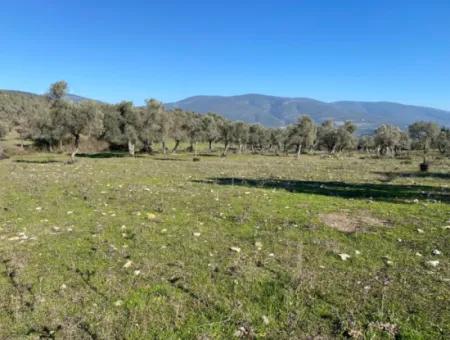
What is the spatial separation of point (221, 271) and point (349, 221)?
22.1 ft

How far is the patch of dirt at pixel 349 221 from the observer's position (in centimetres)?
1204

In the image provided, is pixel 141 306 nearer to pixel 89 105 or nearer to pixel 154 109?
pixel 89 105

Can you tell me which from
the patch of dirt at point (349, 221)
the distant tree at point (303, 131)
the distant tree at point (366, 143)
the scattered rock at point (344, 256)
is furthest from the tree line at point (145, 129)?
the scattered rock at point (344, 256)

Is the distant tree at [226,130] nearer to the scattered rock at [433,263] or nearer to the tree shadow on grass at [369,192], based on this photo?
the tree shadow on grass at [369,192]

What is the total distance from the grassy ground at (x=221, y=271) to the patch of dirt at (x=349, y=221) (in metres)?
0.08

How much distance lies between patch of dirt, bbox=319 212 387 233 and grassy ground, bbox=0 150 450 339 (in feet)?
0.25

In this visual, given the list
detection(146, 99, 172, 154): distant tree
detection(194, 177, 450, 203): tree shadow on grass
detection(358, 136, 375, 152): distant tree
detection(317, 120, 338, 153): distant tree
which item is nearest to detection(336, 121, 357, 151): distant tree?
detection(317, 120, 338, 153): distant tree

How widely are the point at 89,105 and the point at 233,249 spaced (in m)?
39.0

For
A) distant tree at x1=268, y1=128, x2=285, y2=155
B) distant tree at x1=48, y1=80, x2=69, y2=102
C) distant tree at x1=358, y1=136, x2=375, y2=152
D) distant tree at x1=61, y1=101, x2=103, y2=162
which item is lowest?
distant tree at x1=358, y1=136, x2=375, y2=152

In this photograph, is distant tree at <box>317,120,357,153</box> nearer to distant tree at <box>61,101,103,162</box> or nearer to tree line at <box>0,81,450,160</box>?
tree line at <box>0,81,450,160</box>

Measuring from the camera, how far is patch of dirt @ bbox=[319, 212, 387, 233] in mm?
12039

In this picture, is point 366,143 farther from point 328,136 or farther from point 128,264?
point 128,264

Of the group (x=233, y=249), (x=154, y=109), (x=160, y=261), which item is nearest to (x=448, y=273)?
(x=233, y=249)

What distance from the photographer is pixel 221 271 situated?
8164mm
